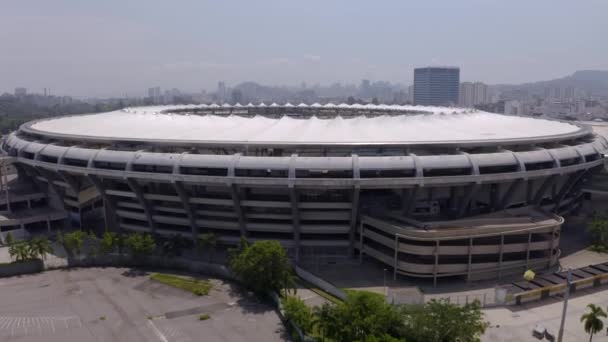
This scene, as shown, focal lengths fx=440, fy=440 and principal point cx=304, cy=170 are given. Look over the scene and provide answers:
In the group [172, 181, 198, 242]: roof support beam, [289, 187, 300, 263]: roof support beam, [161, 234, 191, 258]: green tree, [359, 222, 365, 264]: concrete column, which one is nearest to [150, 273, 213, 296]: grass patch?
[161, 234, 191, 258]: green tree

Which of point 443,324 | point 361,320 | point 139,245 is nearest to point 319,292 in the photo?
point 361,320

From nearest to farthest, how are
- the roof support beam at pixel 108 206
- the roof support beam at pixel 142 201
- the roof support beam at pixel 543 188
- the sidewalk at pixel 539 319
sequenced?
the sidewalk at pixel 539 319, the roof support beam at pixel 142 201, the roof support beam at pixel 108 206, the roof support beam at pixel 543 188

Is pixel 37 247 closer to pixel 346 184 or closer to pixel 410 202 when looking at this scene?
pixel 346 184

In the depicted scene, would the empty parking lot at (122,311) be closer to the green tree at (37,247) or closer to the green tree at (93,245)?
the green tree at (37,247)

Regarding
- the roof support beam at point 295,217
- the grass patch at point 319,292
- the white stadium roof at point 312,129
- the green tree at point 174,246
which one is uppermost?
the white stadium roof at point 312,129

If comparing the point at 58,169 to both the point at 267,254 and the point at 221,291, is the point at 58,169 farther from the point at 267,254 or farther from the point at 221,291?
the point at 267,254

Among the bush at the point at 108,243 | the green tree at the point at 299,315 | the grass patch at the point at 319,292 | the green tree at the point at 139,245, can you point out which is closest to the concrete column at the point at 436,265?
the grass patch at the point at 319,292

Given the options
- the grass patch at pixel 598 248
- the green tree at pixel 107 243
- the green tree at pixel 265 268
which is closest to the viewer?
the green tree at pixel 265 268

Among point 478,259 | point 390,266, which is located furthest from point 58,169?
point 478,259
